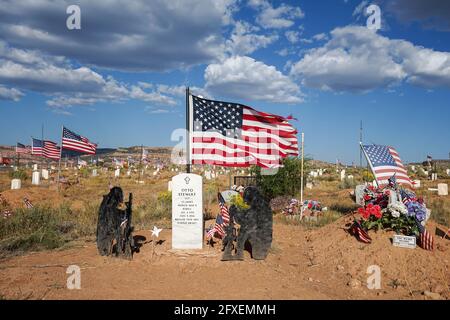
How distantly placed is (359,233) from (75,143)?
17356mm

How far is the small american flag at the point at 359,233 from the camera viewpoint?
8.76 m

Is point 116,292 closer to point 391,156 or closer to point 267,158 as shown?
point 267,158

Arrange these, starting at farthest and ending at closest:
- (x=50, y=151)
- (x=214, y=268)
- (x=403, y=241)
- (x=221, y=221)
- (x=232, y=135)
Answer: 1. (x=50, y=151)
2. (x=221, y=221)
3. (x=232, y=135)
4. (x=403, y=241)
5. (x=214, y=268)

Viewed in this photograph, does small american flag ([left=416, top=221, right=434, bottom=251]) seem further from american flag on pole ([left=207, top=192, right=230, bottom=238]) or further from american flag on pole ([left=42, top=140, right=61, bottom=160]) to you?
american flag on pole ([left=42, top=140, right=61, bottom=160])

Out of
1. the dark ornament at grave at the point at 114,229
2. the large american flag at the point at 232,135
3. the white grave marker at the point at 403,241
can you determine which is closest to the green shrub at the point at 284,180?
the large american flag at the point at 232,135

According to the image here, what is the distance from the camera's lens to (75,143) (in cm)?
2153

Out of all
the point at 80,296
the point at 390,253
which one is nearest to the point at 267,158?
the point at 390,253

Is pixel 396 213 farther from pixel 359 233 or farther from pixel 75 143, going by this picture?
pixel 75 143

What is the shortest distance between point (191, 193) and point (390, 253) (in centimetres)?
451

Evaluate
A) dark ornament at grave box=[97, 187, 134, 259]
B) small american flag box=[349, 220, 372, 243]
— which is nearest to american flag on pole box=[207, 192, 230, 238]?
dark ornament at grave box=[97, 187, 134, 259]

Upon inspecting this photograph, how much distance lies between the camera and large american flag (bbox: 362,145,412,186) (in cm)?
1188

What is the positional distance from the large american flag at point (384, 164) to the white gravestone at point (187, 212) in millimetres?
6015

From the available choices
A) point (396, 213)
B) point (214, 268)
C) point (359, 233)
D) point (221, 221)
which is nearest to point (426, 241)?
point (396, 213)
